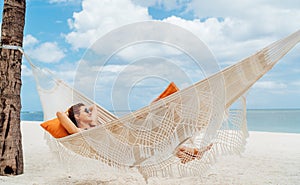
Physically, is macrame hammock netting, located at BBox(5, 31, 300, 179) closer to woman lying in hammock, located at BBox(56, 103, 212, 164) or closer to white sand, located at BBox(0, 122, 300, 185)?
woman lying in hammock, located at BBox(56, 103, 212, 164)

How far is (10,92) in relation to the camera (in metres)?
2.46

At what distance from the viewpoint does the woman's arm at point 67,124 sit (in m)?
2.06

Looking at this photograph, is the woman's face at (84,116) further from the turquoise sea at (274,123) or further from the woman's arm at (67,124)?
the turquoise sea at (274,123)

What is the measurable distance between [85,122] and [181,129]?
78 cm

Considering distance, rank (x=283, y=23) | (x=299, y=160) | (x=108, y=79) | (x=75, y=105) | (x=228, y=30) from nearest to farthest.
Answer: (x=108, y=79) < (x=75, y=105) < (x=299, y=160) < (x=228, y=30) < (x=283, y=23)

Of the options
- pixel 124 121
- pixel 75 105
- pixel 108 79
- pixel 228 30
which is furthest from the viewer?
pixel 228 30

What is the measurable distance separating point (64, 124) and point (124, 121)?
0.51 meters

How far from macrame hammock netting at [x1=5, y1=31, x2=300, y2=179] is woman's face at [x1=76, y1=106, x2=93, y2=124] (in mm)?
298

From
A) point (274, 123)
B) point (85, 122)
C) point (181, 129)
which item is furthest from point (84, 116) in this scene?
point (274, 123)

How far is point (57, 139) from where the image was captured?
2.02m

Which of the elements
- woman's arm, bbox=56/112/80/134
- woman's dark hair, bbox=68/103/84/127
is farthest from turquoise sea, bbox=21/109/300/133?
woman's arm, bbox=56/112/80/134

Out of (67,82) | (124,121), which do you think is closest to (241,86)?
(124,121)

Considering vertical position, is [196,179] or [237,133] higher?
[237,133]

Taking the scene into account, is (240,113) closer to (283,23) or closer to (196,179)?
(196,179)
